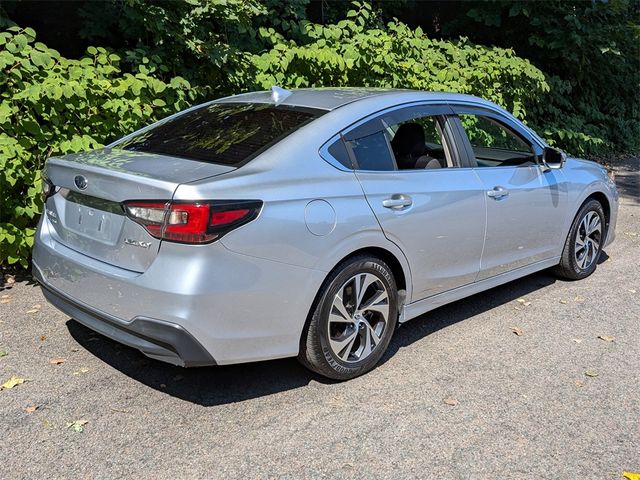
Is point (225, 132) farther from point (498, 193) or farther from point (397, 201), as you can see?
point (498, 193)

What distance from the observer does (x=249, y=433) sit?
10.6ft

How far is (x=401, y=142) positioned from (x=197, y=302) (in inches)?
76.8

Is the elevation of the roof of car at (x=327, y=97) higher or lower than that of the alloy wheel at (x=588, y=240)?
higher

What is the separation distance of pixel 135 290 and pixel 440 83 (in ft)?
19.0

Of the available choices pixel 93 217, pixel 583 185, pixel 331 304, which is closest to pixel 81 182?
pixel 93 217

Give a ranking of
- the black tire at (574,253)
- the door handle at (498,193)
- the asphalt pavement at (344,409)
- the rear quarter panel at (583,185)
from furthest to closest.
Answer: the black tire at (574,253) → the rear quarter panel at (583,185) → the door handle at (498,193) → the asphalt pavement at (344,409)

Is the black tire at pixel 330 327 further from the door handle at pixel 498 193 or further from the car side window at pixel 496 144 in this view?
the car side window at pixel 496 144

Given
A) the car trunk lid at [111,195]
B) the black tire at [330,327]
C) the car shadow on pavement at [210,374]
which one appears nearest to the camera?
the car trunk lid at [111,195]

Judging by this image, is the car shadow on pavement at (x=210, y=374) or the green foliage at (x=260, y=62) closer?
the car shadow on pavement at (x=210, y=374)

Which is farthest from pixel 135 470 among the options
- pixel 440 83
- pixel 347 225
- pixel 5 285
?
pixel 440 83

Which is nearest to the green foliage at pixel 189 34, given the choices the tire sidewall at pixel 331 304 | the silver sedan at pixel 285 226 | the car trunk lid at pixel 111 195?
the silver sedan at pixel 285 226

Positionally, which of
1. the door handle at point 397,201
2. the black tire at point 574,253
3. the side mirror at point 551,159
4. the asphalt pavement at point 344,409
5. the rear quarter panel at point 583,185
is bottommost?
the asphalt pavement at point 344,409

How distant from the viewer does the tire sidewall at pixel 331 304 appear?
11.5ft

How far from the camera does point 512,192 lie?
4668 mm
